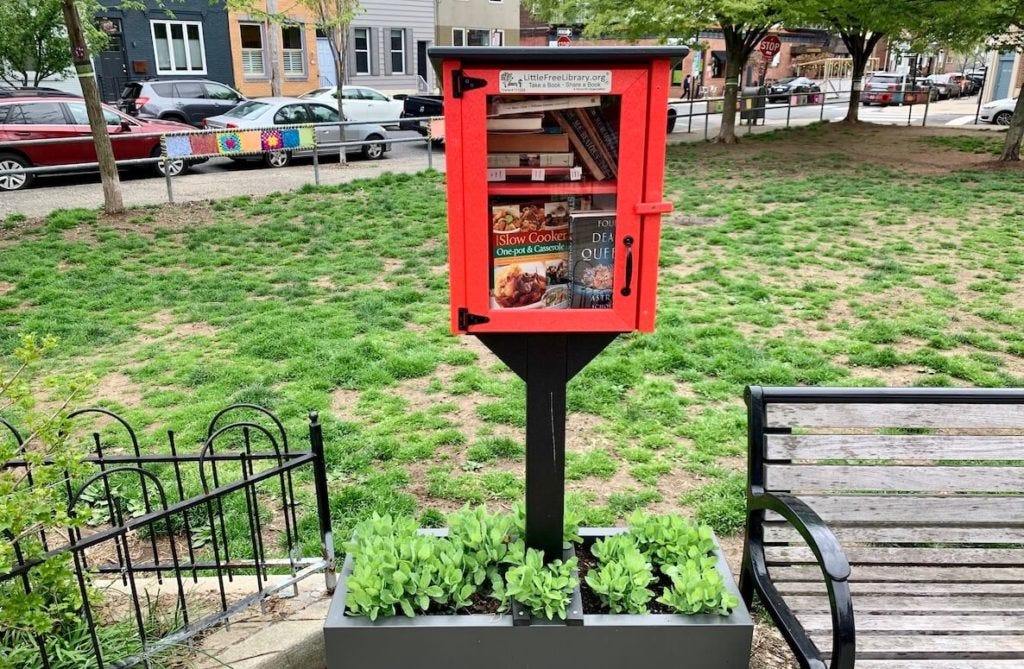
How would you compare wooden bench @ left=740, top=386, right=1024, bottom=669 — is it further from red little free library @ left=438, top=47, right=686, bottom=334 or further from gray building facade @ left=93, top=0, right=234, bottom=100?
gray building facade @ left=93, top=0, right=234, bottom=100

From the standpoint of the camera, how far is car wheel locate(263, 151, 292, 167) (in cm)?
1529

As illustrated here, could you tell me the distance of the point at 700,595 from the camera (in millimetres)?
2453

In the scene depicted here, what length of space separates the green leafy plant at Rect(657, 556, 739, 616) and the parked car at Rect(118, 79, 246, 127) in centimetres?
1909

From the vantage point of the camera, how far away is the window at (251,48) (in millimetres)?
28656

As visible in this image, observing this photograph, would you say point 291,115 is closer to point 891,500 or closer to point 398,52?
point 891,500

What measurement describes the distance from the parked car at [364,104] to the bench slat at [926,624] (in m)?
18.5

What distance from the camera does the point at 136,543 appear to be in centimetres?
358

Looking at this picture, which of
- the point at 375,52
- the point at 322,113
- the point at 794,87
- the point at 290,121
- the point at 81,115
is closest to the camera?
the point at 81,115

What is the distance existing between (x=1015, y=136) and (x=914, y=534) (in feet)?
50.1

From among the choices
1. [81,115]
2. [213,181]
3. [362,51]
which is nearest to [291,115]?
[213,181]

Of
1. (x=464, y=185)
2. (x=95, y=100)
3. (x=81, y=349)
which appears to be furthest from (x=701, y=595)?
(x=95, y=100)

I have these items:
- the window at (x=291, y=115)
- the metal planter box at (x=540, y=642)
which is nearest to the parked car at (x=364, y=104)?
the window at (x=291, y=115)

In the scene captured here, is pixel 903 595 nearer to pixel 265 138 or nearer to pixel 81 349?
pixel 81 349

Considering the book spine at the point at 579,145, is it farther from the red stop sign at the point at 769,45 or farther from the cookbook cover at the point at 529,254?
the red stop sign at the point at 769,45
